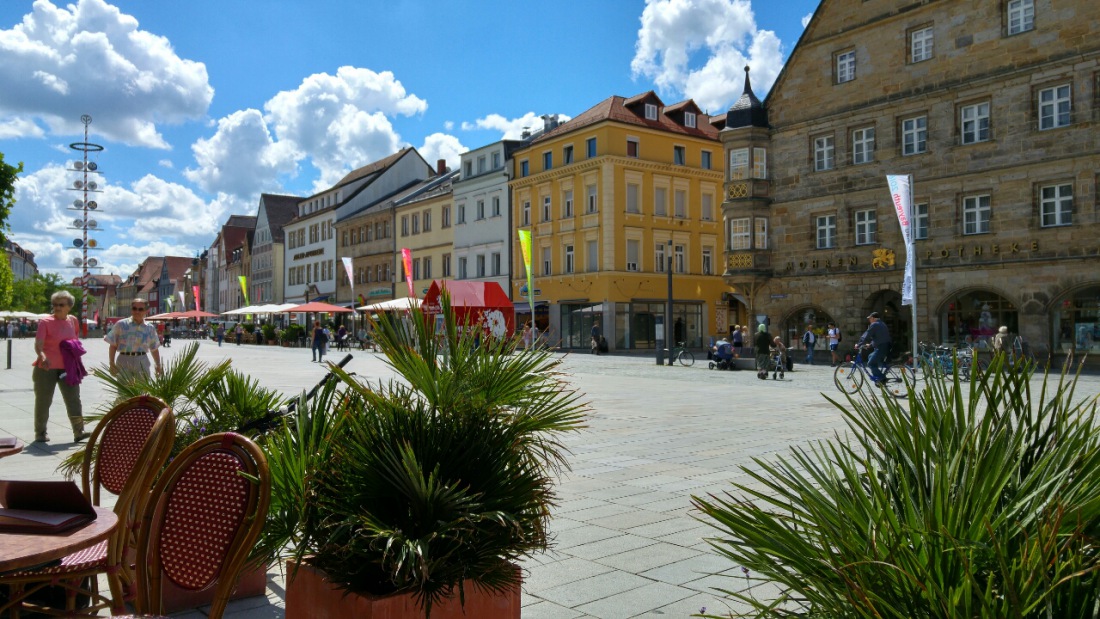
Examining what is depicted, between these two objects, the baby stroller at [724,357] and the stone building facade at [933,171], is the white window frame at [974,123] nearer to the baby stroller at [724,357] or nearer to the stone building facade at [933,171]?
the stone building facade at [933,171]

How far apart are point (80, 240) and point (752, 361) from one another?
63.3 m

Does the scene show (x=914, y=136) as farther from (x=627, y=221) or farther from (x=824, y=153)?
(x=627, y=221)

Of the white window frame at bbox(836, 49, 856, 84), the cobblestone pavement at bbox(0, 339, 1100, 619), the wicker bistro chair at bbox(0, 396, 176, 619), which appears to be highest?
the white window frame at bbox(836, 49, 856, 84)

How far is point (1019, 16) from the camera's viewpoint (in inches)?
1066

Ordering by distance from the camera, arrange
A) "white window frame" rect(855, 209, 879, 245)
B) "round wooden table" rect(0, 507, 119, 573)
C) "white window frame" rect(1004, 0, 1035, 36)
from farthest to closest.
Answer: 1. "white window frame" rect(855, 209, 879, 245)
2. "white window frame" rect(1004, 0, 1035, 36)
3. "round wooden table" rect(0, 507, 119, 573)

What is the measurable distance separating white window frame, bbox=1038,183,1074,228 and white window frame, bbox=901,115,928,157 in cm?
407

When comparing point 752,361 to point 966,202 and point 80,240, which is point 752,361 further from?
point 80,240

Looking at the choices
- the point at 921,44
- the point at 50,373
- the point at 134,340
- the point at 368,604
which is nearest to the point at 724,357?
the point at 921,44

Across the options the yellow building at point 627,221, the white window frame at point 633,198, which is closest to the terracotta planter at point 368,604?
the yellow building at point 627,221

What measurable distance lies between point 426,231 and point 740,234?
28758 mm

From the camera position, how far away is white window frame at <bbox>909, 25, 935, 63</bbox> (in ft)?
95.9

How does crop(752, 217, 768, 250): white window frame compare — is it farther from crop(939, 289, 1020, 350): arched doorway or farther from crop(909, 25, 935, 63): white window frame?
crop(909, 25, 935, 63): white window frame

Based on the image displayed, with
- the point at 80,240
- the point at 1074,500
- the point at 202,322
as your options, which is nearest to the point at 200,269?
the point at 202,322

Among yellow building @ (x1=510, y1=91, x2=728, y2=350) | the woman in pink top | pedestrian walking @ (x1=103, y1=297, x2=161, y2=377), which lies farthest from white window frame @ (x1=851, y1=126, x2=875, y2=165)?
the woman in pink top
